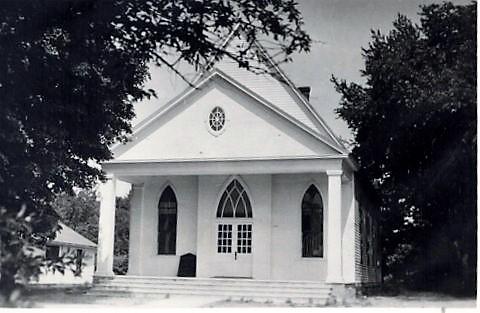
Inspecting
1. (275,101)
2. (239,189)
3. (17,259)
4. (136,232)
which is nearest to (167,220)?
(136,232)

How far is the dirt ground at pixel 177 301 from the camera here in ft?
30.8

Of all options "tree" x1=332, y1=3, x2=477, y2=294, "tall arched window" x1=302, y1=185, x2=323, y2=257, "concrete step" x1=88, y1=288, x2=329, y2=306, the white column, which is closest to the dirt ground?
"concrete step" x1=88, y1=288, x2=329, y2=306

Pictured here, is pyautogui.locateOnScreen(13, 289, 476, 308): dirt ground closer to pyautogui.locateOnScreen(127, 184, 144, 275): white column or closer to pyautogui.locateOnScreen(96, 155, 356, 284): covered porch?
pyautogui.locateOnScreen(96, 155, 356, 284): covered porch

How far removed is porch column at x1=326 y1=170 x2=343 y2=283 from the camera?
570 inches

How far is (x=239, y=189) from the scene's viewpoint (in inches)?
677

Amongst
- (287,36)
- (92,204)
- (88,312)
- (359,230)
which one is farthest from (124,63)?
(92,204)

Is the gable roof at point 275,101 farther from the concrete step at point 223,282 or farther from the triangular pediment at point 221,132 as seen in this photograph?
the concrete step at point 223,282

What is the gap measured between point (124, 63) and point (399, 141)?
17.6ft

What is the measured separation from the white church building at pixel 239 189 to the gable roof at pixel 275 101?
0.03 m

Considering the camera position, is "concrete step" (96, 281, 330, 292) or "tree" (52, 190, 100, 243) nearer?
Result: "concrete step" (96, 281, 330, 292)

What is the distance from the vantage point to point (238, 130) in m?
15.8

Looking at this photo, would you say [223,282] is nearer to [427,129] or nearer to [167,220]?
[167,220]

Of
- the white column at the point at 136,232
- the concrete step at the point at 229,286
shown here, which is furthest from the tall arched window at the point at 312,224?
the white column at the point at 136,232

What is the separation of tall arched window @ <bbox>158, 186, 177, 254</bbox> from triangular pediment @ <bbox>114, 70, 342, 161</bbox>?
201 centimetres
